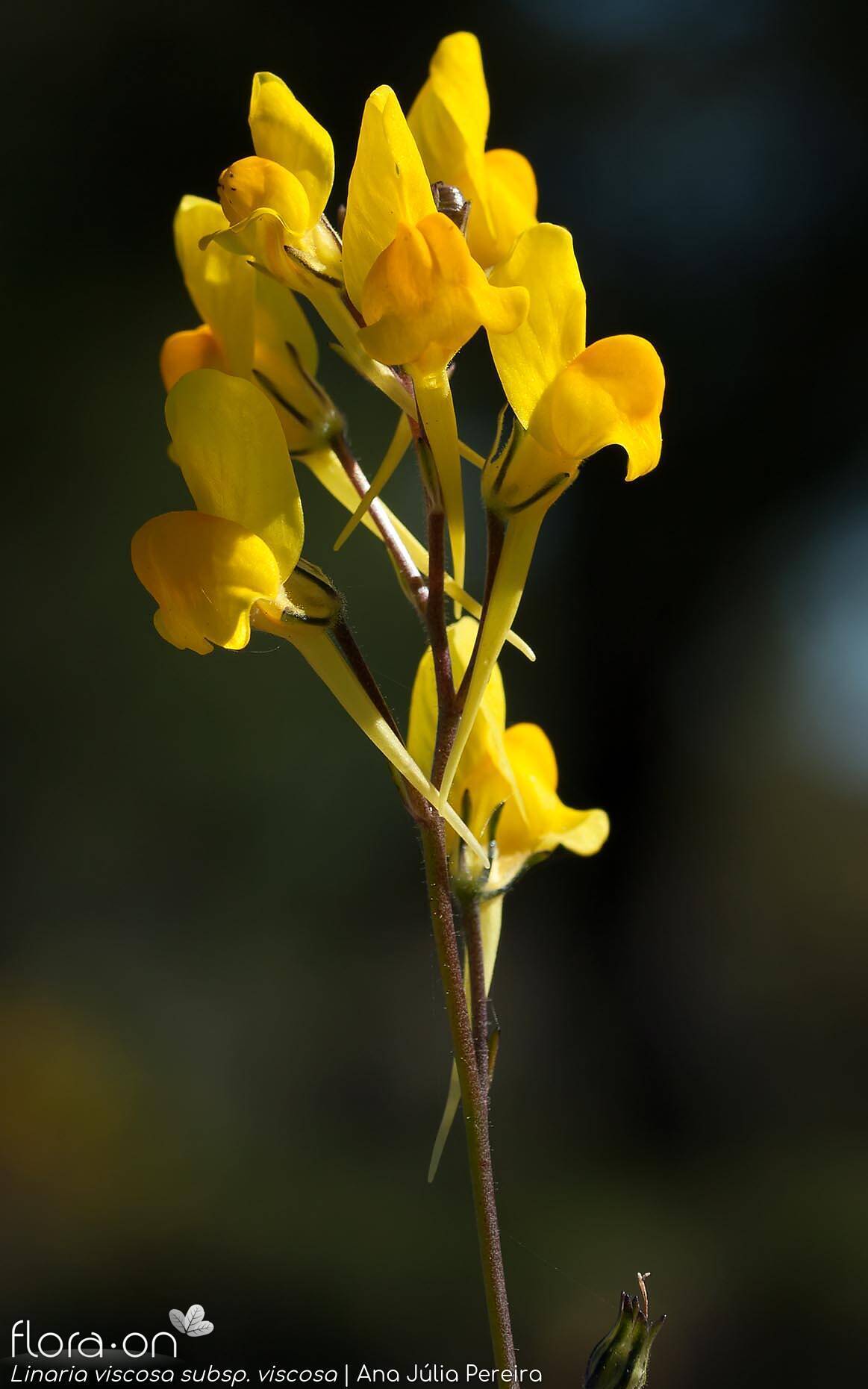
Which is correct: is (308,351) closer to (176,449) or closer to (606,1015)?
(176,449)

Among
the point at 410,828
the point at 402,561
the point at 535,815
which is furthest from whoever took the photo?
the point at 410,828

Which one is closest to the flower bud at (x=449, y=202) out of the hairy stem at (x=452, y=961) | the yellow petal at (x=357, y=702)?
the hairy stem at (x=452, y=961)

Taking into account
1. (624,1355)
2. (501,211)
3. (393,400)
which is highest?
(501,211)

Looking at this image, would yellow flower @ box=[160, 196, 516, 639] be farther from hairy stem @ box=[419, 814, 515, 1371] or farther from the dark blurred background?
the dark blurred background

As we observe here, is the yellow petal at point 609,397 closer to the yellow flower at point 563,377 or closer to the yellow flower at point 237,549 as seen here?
the yellow flower at point 563,377

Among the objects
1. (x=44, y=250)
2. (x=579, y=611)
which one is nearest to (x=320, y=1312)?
(x=579, y=611)

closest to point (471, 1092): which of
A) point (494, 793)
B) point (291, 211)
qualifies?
point (494, 793)

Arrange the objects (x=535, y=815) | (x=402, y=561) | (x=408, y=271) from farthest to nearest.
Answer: (x=535, y=815), (x=402, y=561), (x=408, y=271)

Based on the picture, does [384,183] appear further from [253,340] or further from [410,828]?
[410,828]
